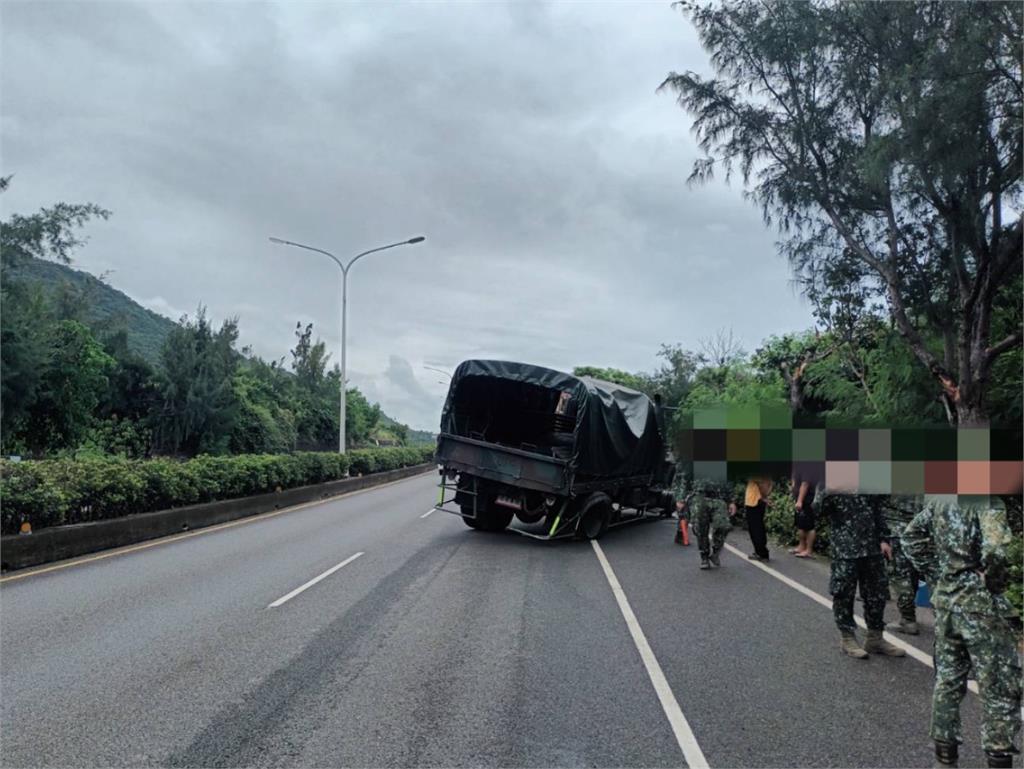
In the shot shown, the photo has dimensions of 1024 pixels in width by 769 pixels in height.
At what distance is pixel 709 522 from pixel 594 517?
11.0 feet

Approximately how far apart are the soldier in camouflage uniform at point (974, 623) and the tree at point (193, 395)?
34.2 m

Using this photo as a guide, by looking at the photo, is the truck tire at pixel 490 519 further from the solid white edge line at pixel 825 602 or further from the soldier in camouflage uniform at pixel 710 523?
the soldier in camouflage uniform at pixel 710 523

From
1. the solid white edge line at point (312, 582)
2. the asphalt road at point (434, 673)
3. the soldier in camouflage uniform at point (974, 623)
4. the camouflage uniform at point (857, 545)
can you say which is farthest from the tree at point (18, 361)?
the soldier in camouflage uniform at point (974, 623)

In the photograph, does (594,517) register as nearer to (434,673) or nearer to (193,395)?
(434,673)

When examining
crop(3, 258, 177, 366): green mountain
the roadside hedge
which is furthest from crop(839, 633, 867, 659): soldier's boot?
crop(3, 258, 177, 366): green mountain

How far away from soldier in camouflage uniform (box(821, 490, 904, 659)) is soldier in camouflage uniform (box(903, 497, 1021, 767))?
1693 millimetres

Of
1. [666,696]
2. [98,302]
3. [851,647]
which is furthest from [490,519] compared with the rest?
[98,302]

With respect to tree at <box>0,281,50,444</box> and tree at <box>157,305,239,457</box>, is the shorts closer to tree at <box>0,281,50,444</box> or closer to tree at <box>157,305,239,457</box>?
tree at <box>0,281,50,444</box>

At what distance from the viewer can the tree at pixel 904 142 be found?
995cm

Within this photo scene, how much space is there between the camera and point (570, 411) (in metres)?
13.2

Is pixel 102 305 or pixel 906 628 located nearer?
pixel 906 628

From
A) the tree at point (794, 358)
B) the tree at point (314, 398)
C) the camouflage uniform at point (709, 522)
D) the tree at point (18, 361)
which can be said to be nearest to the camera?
the camouflage uniform at point (709, 522)

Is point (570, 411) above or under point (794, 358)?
under

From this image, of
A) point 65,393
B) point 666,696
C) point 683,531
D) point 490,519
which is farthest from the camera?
point 65,393
